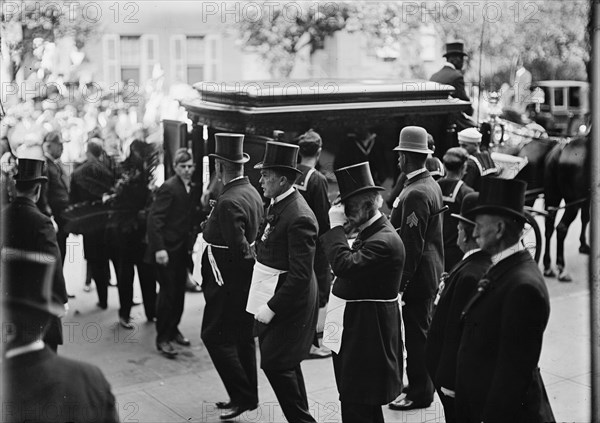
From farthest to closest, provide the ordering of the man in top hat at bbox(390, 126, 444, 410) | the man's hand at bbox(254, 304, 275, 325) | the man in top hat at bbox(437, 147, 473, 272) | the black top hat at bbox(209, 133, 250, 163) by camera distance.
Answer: the man in top hat at bbox(437, 147, 473, 272), the black top hat at bbox(209, 133, 250, 163), the man in top hat at bbox(390, 126, 444, 410), the man's hand at bbox(254, 304, 275, 325)

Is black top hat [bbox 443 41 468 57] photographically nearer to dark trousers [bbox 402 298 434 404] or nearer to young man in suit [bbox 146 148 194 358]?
young man in suit [bbox 146 148 194 358]

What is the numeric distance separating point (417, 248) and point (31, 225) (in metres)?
2.43

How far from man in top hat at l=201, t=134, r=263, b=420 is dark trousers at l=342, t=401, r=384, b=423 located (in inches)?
42.6

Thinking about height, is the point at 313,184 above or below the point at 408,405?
above

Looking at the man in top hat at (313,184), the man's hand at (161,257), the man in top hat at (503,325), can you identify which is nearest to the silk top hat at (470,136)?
the man in top hat at (313,184)

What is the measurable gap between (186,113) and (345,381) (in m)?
4.19

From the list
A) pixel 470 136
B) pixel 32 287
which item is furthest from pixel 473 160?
pixel 32 287

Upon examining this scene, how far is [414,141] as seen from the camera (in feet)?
20.1

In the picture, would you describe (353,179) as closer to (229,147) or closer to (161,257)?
(229,147)

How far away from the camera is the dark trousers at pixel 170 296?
752cm

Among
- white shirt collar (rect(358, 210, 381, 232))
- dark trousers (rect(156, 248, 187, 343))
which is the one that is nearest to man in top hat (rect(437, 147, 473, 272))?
white shirt collar (rect(358, 210, 381, 232))

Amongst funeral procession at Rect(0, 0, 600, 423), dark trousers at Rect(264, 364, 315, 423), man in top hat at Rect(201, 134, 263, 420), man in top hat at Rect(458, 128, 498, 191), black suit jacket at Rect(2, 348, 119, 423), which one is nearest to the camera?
black suit jacket at Rect(2, 348, 119, 423)

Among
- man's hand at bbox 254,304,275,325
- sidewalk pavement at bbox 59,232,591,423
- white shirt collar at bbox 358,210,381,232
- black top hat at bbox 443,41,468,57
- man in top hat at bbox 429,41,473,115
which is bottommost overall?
sidewalk pavement at bbox 59,232,591,423

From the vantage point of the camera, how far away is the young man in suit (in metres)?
7.44
